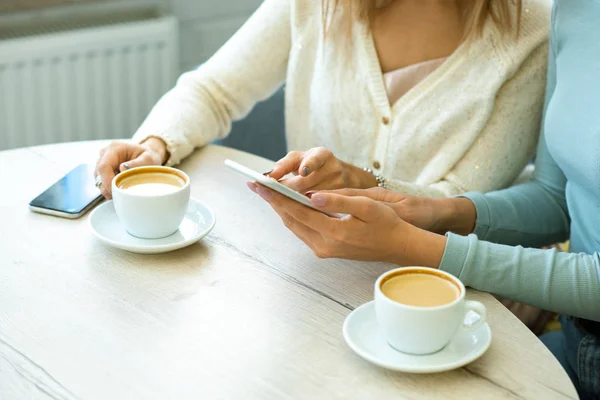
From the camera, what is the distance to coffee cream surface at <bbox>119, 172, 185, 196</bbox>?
1.10m

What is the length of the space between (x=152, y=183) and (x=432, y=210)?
1.34 feet

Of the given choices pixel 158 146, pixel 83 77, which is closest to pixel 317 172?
pixel 158 146

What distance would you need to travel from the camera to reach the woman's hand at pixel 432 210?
119 centimetres

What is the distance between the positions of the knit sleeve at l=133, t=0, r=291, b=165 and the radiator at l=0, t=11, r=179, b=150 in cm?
75

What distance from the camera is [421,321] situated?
2.75 feet

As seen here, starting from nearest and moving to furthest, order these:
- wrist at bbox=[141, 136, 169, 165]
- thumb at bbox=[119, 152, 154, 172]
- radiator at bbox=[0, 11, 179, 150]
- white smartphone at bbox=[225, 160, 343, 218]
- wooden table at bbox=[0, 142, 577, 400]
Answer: wooden table at bbox=[0, 142, 577, 400], white smartphone at bbox=[225, 160, 343, 218], thumb at bbox=[119, 152, 154, 172], wrist at bbox=[141, 136, 169, 165], radiator at bbox=[0, 11, 179, 150]

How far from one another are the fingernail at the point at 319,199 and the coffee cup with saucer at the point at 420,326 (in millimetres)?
146

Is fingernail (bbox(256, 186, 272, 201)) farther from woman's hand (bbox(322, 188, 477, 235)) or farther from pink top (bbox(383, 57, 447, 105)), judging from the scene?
pink top (bbox(383, 57, 447, 105))

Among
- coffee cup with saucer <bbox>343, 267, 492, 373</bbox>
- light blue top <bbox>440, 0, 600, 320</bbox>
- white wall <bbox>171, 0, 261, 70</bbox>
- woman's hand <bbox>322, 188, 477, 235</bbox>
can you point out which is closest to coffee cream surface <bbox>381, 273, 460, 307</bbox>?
coffee cup with saucer <bbox>343, 267, 492, 373</bbox>

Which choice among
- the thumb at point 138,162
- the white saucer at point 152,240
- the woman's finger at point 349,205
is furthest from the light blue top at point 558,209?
the thumb at point 138,162

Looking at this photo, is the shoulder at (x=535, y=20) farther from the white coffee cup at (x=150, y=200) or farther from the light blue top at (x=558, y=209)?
the white coffee cup at (x=150, y=200)

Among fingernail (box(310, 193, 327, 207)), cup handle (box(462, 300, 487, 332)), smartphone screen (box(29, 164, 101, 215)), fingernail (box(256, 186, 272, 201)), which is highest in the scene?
fingernail (box(310, 193, 327, 207))

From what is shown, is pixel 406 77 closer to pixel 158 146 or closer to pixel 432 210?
pixel 432 210

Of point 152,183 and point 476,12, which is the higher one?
point 476,12
